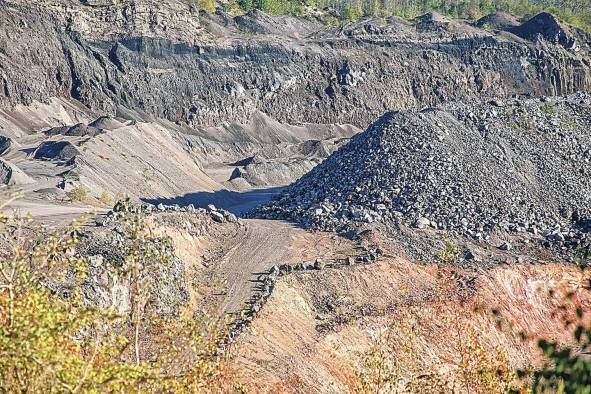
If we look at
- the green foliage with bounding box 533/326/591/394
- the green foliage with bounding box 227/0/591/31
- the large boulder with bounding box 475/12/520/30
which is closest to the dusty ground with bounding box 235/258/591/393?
the green foliage with bounding box 533/326/591/394

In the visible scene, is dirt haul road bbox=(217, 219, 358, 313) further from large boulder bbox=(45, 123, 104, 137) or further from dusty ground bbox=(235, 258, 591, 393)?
large boulder bbox=(45, 123, 104, 137)

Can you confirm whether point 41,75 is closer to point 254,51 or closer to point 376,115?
point 254,51

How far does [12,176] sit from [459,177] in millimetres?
24867

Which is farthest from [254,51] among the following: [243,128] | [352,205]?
[352,205]

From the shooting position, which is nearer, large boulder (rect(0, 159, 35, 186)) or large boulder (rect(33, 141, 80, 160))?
large boulder (rect(0, 159, 35, 186))

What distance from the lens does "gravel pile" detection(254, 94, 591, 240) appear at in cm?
3715

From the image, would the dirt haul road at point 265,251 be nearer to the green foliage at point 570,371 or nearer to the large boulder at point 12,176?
the large boulder at point 12,176

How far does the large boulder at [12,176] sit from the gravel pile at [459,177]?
1463cm

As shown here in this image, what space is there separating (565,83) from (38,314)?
100417 mm

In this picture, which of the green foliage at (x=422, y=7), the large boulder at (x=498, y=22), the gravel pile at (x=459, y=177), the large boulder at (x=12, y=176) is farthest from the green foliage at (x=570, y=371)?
the green foliage at (x=422, y=7)

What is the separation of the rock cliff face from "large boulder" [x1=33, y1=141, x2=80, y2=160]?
637 inches

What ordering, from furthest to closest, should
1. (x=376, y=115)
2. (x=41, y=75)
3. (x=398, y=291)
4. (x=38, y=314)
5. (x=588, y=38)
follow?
1. (x=588, y=38)
2. (x=376, y=115)
3. (x=41, y=75)
4. (x=398, y=291)
5. (x=38, y=314)

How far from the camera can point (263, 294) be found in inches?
1132

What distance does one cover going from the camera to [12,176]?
4566cm
